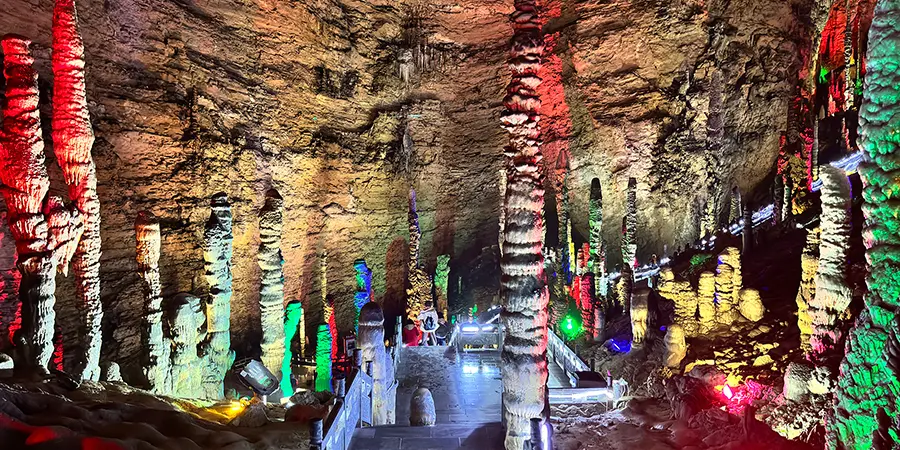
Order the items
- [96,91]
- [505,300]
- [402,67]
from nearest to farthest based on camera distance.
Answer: [505,300], [96,91], [402,67]

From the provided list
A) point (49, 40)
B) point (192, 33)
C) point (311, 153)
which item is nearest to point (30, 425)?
point (49, 40)

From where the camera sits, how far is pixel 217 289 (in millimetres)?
9375

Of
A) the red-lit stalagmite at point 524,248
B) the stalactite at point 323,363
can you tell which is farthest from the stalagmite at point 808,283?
the stalactite at point 323,363

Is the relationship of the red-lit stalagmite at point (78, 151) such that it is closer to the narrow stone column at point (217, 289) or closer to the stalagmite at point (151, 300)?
the stalagmite at point (151, 300)

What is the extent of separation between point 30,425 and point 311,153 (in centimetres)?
1435

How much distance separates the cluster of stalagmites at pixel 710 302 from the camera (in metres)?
11.5

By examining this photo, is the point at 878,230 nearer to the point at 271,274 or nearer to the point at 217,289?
the point at 271,274

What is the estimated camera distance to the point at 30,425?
13.8ft

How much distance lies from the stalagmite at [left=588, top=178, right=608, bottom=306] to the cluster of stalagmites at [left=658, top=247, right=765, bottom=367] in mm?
3967

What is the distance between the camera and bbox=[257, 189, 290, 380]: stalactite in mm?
9578

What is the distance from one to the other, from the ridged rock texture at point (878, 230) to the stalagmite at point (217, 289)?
9858mm

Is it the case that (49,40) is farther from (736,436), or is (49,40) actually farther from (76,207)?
(736,436)

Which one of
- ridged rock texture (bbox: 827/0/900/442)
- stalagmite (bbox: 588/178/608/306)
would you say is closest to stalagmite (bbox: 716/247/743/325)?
stalagmite (bbox: 588/178/608/306)

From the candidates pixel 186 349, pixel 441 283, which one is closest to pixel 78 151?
pixel 186 349
